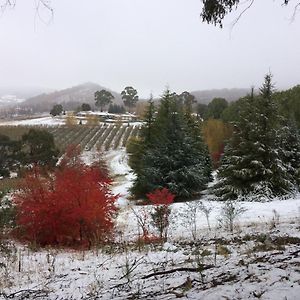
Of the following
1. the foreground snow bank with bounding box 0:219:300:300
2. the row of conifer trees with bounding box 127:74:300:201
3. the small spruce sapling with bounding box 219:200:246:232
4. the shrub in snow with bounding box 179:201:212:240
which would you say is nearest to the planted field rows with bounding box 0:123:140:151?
the row of conifer trees with bounding box 127:74:300:201

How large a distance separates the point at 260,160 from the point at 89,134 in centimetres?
7514

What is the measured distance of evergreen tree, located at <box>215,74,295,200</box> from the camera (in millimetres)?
25038

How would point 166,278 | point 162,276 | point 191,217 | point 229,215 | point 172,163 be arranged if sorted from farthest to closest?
point 172,163, point 191,217, point 229,215, point 162,276, point 166,278

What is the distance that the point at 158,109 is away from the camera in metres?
31.2

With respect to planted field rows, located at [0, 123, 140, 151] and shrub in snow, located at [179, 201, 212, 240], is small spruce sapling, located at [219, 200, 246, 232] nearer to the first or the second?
shrub in snow, located at [179, 201, 212, 240]

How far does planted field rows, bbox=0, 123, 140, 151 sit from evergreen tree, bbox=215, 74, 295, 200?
165 ft

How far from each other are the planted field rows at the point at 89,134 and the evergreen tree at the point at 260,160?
50243 millimetres

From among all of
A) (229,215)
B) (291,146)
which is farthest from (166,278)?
(291,146)

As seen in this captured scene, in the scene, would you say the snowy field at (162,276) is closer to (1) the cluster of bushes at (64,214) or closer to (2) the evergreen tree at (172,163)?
(1) the cluster of bushes at (64,214)

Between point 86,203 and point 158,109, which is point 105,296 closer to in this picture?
point 86,203

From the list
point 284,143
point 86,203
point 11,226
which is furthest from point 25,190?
point 284,143

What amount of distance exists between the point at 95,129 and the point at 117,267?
100332mm

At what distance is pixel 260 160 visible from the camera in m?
25.4

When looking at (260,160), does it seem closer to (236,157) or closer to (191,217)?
(236,157)
